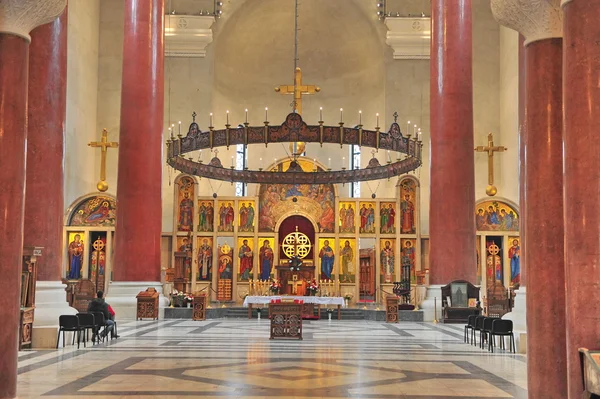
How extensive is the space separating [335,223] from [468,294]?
8.77 metres

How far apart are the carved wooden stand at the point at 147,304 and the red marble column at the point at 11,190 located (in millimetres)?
13367

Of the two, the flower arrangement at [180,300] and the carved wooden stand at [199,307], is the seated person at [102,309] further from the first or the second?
the flower arrangement at [180,300]

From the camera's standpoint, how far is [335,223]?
28.9m

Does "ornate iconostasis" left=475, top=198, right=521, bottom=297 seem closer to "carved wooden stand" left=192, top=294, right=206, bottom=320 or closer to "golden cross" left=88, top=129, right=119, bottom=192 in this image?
"carved wooden stand" left=192, top=294, right=206, bottom=320

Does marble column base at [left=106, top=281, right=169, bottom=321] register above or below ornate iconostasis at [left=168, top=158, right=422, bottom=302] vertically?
below

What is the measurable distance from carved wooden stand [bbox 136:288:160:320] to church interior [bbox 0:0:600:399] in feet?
0.24

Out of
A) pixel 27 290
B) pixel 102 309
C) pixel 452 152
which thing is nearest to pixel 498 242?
pixel 452 152

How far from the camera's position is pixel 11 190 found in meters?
8.05

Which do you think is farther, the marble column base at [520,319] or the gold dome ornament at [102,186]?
the gold dome ornament at [102,186]

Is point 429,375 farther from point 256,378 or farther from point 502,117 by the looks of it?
point 502,117

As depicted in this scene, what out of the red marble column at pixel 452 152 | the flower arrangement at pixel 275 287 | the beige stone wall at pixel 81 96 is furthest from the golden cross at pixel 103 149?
the red marble column at pixel 452 152

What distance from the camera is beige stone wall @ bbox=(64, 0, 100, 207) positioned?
28.5 m

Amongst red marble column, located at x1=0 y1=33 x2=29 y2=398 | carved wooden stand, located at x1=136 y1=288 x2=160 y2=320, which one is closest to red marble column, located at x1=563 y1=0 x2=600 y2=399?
red marble column, located at x1=0 y1=33 x2=29 y2=398

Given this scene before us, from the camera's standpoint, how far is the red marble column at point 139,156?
2164cm
